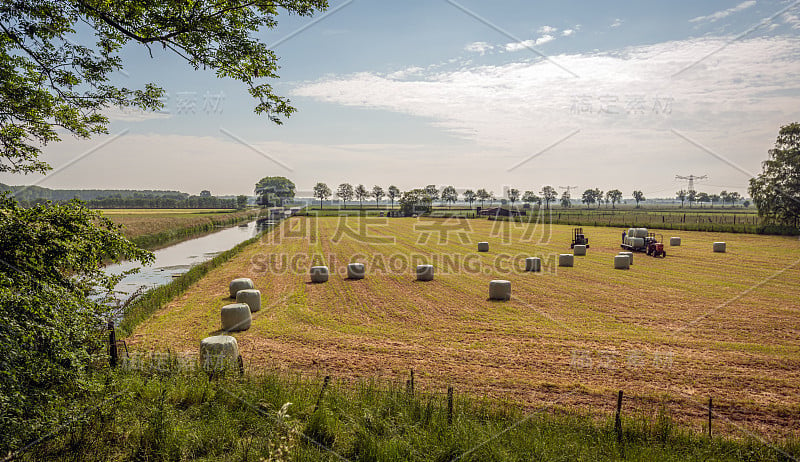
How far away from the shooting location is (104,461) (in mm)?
6969

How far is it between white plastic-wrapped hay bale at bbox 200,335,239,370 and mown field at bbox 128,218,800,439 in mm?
897

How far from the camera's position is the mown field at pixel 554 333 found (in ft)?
36.0

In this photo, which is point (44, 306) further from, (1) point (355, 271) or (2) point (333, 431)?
(1) point (355, 271)

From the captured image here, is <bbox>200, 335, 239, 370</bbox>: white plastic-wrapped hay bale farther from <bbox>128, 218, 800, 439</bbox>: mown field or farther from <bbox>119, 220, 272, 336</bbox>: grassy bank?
<bbox>119, 220, 272, 336</bbox>: grassy bank

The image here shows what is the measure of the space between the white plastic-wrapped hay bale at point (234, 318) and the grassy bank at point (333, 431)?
6.99 metres

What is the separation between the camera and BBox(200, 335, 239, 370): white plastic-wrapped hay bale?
448 inches

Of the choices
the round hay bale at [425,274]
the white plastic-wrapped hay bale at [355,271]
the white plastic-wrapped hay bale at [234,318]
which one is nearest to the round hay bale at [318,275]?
the white plastic-wrapped hay bale at [355,271]

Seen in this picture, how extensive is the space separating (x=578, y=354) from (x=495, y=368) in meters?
3.11

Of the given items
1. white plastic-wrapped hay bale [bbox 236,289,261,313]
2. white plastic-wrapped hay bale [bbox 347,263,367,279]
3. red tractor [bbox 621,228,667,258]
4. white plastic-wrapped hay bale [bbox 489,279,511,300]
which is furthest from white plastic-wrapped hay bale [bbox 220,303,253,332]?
red tractor [bbox 621,228,667,258]

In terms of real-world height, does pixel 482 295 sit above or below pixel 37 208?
below

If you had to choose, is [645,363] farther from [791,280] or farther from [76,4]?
[791,280]

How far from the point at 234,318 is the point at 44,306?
964 centimetres

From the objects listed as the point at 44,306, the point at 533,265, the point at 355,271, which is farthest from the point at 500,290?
the point at 44,306

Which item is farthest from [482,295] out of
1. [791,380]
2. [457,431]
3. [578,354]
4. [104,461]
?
→ [104,461]
